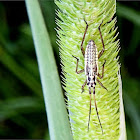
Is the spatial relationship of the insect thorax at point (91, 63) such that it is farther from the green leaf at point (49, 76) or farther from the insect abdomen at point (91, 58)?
the green leaf at point (49, 76)

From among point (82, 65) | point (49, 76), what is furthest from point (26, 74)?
point (49, 76)

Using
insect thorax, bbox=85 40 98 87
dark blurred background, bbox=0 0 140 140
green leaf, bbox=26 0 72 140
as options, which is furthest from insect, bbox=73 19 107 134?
dark blurred background, bbox=0 0 140 140

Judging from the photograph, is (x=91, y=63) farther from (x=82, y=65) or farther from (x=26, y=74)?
(x=26, y=74)

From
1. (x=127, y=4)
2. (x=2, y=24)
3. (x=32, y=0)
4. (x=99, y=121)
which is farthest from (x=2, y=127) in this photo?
(x=32, y=0)

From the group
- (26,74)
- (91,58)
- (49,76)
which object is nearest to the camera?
(49,76)

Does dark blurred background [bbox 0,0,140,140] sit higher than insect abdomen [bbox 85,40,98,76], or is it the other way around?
insect abdomen [bbox 85,40,98,76]

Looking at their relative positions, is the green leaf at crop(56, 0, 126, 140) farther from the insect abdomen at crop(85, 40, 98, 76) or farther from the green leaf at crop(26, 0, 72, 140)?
the green leaf at crop(26, 0, 72, 140)

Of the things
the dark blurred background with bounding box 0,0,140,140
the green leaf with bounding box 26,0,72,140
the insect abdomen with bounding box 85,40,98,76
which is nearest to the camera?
the green leaf with bounding box 26,0,72,140
